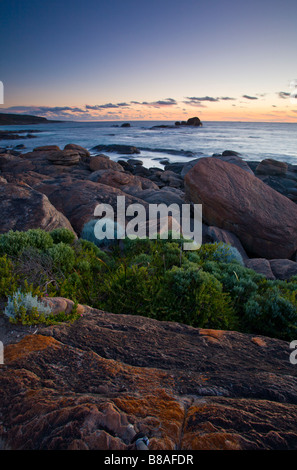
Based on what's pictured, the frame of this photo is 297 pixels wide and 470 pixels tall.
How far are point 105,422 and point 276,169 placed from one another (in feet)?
98.9

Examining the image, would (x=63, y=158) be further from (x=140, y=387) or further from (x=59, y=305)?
(x=140, y=387)

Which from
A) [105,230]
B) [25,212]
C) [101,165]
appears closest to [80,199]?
[105,230]

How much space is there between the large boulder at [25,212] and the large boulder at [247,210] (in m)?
5.30

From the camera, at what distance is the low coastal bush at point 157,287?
4359 mm

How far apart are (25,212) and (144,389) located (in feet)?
19.6

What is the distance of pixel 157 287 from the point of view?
15.6 ft

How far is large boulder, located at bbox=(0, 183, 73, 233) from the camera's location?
22.1 feet

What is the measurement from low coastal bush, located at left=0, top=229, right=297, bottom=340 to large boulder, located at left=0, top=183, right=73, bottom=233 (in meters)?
1.22

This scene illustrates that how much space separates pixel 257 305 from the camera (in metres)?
4.57

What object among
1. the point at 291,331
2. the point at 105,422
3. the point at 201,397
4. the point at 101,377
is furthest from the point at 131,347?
the point at 291,331

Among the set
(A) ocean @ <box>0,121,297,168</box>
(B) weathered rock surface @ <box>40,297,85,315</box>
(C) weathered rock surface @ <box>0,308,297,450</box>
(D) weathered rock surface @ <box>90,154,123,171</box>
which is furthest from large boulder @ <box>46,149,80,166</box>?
(C) weathered rock surface @ <box>0,308,297,450</box>

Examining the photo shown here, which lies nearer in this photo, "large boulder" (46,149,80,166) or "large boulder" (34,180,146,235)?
"large boulder" (34,180,146,235)

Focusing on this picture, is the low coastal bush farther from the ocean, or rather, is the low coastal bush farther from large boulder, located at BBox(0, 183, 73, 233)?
the ocean
